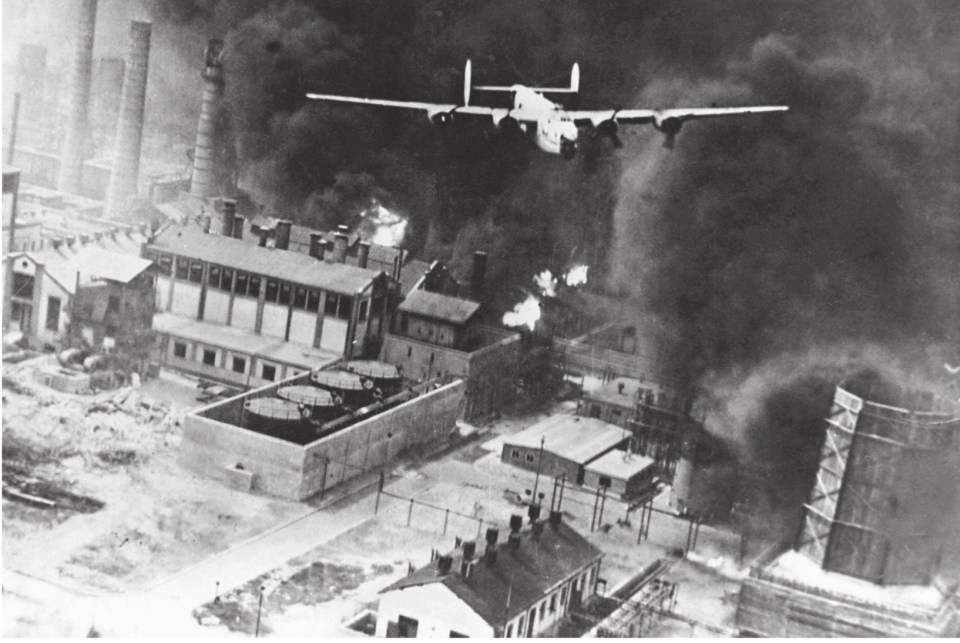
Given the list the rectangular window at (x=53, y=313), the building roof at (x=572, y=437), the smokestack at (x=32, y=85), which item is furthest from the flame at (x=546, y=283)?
the smokestack at (x=32, y=85)

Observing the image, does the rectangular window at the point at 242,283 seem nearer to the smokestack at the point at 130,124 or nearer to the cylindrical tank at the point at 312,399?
the cylindrical tank at the point at 312,399

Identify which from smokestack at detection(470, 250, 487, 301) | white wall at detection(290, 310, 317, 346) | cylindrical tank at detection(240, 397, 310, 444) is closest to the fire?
smokestack at detection(470, 250, 487, 301)

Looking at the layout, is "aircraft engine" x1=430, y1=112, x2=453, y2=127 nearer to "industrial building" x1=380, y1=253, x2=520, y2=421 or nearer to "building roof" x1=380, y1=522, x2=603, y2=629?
"industrial building" x1=380, y1=253, x2=520, y2=421

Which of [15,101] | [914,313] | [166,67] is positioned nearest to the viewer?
A: [15,101]

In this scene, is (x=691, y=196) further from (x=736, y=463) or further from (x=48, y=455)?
(x=48, y=455)

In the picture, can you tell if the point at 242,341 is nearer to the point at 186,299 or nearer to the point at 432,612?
the point at 186,299

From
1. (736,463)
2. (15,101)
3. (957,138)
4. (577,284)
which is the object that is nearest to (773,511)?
(736,463)

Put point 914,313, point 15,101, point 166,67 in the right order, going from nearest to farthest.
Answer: point 15,101 → point 166,67 → point 914,313
